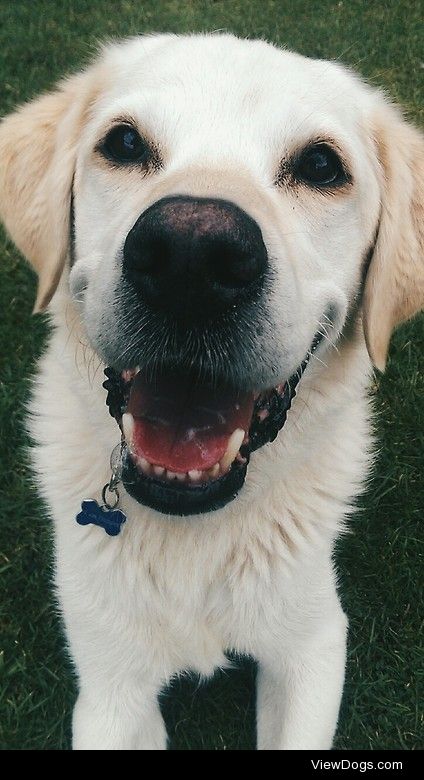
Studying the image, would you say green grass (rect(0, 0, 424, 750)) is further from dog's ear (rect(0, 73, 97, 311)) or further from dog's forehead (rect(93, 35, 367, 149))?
dog's forehead (rect(93, 35, 367, 149))

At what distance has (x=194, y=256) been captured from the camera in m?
1.76

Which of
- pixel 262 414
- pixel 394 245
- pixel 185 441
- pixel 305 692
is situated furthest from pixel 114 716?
pixel 394 245

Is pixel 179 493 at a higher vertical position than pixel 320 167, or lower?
lower

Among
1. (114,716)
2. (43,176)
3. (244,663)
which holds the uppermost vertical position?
(43,176)

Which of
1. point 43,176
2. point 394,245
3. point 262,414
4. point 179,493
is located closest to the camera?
point 179,493

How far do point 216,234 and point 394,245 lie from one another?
3.40 ft

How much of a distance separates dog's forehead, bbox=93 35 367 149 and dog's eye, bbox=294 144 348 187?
7cm

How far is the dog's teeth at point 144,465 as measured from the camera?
2.17 metres

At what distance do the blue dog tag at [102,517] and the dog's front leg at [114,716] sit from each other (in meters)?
0.64

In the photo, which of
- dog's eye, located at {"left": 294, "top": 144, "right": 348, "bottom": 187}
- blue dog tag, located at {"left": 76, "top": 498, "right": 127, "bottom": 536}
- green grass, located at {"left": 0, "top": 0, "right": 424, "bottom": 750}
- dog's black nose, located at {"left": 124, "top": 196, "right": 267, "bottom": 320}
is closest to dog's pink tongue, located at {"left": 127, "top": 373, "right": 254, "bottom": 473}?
dog's black nose, located at {"left": 124, "top": 196, "right": 267, "bottom": 320}

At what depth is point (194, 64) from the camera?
7.89 ft

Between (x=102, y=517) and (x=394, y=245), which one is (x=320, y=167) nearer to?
(x=394, y=245)

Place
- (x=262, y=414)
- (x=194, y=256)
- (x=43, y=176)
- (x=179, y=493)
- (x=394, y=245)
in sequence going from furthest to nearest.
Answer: (x=43, y=176) → (x=394, y=245) → (x=262, y=414) → (x=179, y=493) → (x=194, y=256)

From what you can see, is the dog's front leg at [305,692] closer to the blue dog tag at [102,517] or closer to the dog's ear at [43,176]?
the blue dog tag at [102,517]
